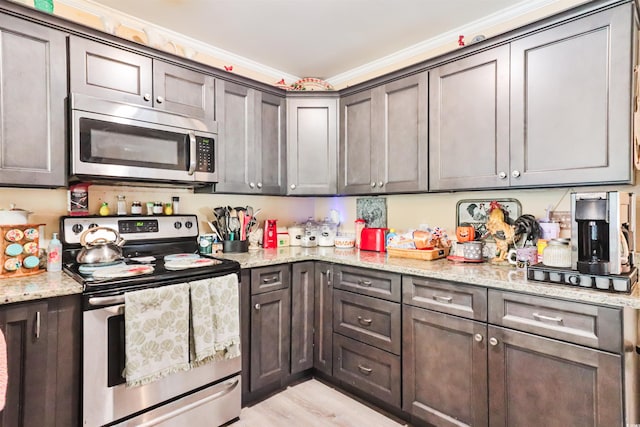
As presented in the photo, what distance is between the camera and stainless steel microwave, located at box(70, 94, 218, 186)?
1.78 m

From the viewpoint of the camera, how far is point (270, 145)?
2.68m

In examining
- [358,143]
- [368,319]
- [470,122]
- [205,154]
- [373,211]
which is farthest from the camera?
[373,211]

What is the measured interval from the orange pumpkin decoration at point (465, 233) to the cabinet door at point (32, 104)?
2.29m

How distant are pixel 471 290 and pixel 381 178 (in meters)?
1.07

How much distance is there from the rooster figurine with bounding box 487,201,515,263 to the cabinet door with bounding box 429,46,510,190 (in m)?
0.28

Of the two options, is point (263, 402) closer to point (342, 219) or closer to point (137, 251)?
point (137, 251)

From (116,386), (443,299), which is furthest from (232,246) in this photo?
(443,299)

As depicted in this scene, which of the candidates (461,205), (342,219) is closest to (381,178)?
(461,205)

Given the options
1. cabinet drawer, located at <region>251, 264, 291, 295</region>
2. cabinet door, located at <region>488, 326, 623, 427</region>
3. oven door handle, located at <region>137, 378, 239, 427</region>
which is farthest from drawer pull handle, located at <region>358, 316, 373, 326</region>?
oven door handle, located at <region>137, 378, 239, 427</region>

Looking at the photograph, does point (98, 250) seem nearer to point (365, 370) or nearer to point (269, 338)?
point (269, 338)

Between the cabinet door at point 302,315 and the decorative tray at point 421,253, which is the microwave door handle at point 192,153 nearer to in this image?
the cabinet door at point 302,315

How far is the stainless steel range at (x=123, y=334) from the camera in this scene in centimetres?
152

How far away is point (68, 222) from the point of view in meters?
1.93

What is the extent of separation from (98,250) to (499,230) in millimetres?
2315
